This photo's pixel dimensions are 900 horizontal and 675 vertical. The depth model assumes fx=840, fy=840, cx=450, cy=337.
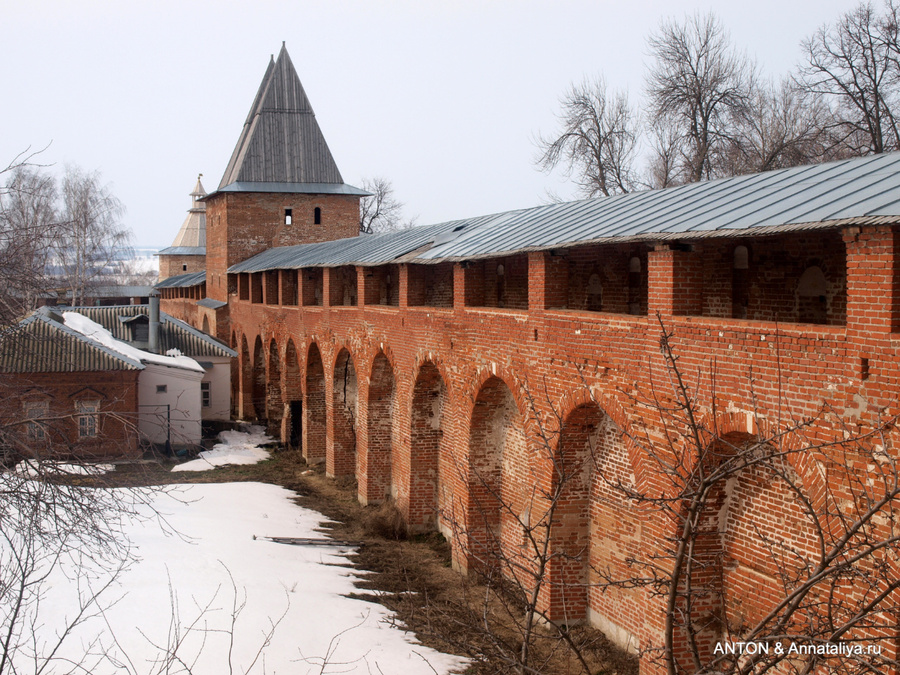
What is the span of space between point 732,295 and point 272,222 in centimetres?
2237

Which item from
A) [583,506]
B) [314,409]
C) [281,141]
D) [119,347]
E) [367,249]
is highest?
[281,141]

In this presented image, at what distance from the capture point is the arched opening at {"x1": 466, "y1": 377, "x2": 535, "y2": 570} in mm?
10656

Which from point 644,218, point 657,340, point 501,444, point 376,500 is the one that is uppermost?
point 644,218

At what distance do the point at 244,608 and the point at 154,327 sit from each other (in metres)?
16.7

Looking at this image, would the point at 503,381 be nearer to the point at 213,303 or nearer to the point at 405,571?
the point at 405,571

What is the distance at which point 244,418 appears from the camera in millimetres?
24750

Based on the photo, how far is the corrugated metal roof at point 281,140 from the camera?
95.0ft

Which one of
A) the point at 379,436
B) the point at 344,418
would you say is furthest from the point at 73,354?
the point at 379,436

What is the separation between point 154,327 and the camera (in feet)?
77.9

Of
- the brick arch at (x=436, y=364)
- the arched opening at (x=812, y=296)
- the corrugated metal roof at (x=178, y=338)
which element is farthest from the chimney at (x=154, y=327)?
the arched opening at (x=812, y=296)

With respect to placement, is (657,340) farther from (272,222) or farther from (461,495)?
(272,222)

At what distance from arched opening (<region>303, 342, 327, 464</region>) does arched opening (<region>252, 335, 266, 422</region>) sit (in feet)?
18.7

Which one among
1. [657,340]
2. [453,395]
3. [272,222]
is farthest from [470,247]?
[272,222]

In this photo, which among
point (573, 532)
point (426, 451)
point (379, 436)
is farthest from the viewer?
point (379, 436)
